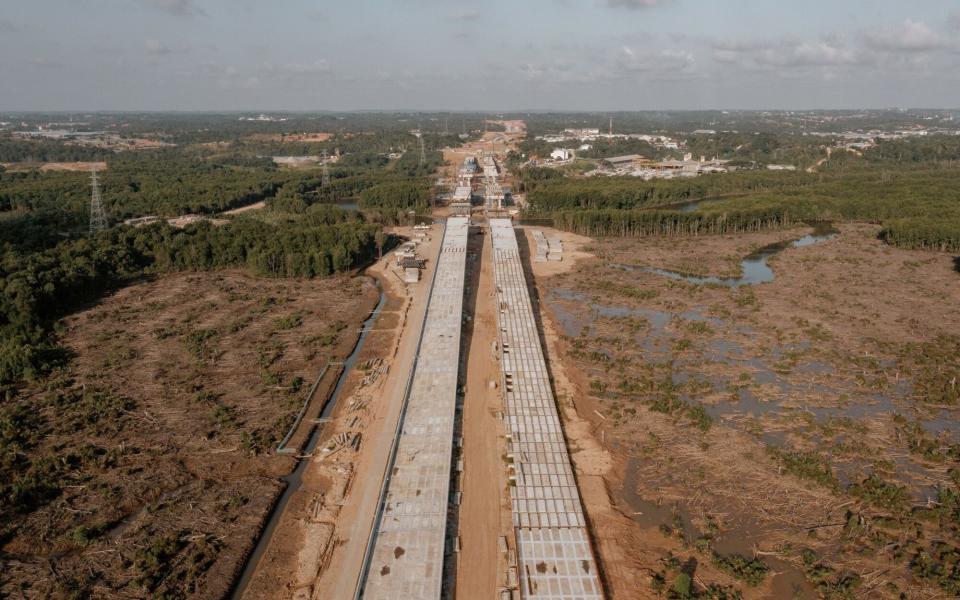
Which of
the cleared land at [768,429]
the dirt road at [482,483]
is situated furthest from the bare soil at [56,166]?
the cleared land at [768,429]

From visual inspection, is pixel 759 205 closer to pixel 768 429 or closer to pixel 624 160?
pixel 768 429

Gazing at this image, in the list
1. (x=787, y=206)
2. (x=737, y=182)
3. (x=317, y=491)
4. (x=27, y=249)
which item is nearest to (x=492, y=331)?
(x=317, y=491)

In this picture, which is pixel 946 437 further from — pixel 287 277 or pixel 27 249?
pixel 27 249

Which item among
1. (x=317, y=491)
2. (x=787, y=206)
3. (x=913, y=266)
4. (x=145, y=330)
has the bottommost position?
(x=317, y=491)

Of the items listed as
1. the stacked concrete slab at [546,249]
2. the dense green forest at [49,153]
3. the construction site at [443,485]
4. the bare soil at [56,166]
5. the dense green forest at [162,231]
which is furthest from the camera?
the dense green forest at [49,153]

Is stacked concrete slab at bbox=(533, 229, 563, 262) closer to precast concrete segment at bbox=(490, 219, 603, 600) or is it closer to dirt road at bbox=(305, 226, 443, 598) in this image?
dirt road at bbox=(305, 226, 443, 598)

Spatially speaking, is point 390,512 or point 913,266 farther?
point 913,266

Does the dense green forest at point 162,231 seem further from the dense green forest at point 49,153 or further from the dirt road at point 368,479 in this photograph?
the dirt road at point 368,479

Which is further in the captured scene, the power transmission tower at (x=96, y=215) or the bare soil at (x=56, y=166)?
the bare soil at (x=56, y=166)
